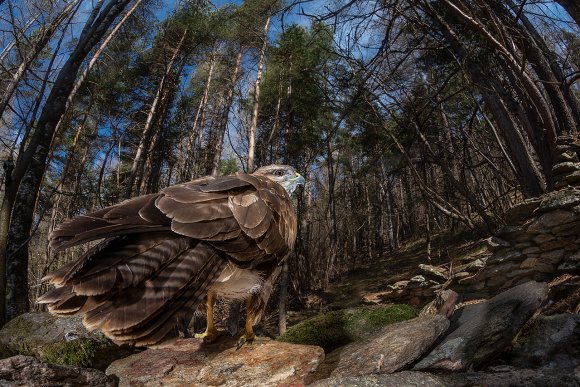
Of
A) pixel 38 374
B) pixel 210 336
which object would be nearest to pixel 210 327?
pixel 210 336

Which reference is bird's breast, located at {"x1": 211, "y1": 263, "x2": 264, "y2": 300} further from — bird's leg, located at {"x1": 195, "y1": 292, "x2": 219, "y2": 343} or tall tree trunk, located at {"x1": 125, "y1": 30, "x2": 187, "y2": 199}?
tall tree trunk, located at {"x1": 125, "y1": 30, "x2": 187, "y2": 199}

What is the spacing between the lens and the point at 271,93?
643 inches

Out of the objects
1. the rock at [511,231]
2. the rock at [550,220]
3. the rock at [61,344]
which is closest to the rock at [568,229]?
the rock at [550,220]

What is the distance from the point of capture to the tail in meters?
1.92

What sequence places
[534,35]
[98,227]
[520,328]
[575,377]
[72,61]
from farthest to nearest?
[534,35]
[72,61]
[520,328]
[575,377]
[98,227]

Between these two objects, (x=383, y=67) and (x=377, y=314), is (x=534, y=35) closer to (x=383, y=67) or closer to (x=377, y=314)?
(x=383, y=67)

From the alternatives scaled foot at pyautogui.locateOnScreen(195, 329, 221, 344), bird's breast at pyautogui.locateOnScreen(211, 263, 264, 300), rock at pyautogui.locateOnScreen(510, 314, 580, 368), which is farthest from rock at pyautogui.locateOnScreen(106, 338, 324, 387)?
rock at pyautogui.locateOnScreen(510, 314, 580, 368)

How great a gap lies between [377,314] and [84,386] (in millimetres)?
2817

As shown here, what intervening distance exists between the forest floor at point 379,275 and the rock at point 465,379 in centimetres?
968

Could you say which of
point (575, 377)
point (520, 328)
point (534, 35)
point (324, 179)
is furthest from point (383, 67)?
point (324, 179)

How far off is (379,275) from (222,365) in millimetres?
15009

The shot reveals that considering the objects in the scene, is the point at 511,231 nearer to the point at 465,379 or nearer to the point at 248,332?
the point at 465,379

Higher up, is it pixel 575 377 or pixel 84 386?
pixel 84 386

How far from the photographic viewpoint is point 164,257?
217 cm
